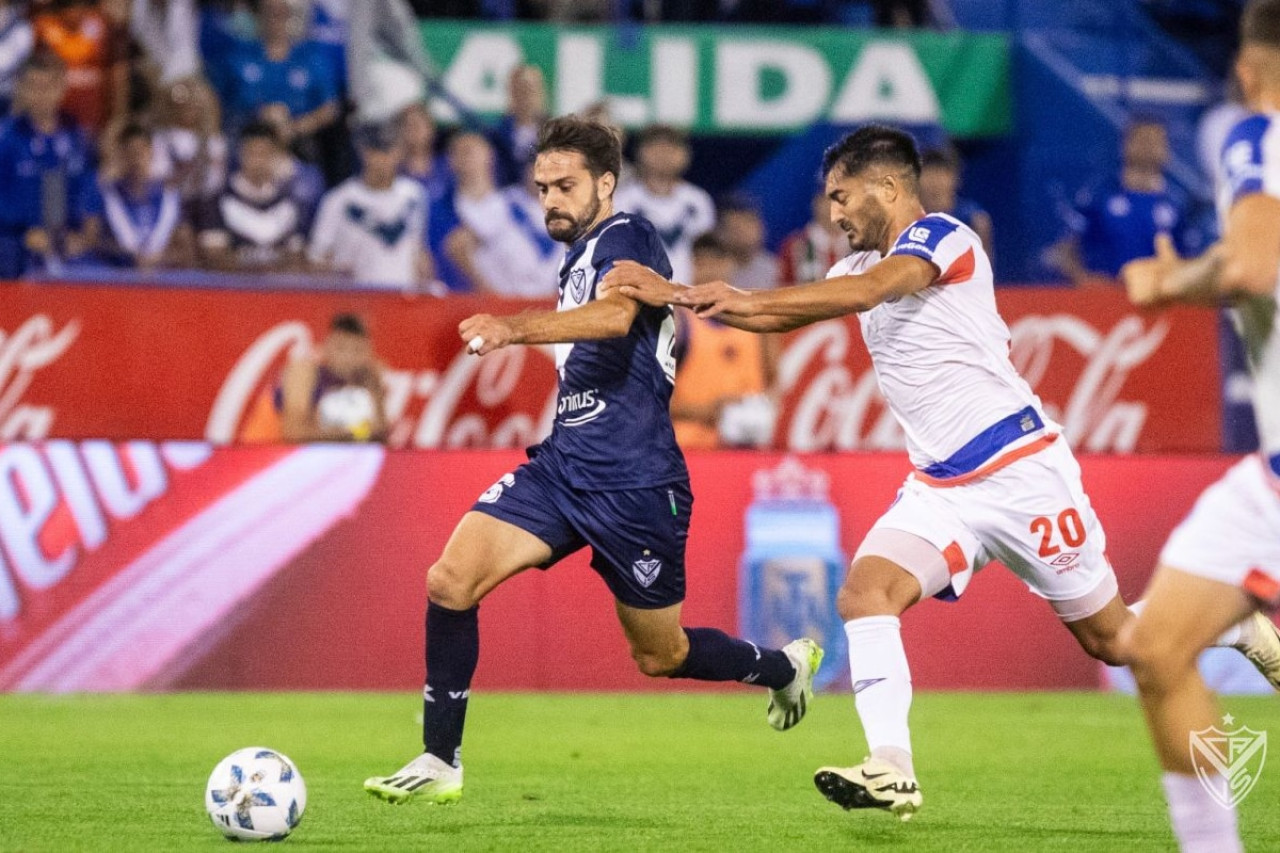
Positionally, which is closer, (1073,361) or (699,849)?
(699,849)

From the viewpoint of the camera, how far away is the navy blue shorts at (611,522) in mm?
7543

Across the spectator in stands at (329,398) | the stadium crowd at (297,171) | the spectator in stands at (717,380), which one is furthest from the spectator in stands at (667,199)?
the spectator in stands at (329,398)

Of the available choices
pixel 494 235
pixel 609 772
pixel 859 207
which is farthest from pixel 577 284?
pixel 494 235

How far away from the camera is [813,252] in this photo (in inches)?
604

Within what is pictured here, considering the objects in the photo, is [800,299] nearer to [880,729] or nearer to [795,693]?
[880,729]

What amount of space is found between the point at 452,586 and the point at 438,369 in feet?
22.4

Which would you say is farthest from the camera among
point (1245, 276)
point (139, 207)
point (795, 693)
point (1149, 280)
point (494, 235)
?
point (494, 235)

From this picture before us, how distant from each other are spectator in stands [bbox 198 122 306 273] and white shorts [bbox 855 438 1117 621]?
779 cm

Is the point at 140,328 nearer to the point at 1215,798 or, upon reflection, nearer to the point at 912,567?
the point at 912,567

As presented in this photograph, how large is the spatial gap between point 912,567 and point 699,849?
4.30 ft

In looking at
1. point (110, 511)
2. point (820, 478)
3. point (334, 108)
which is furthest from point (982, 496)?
point (334, 108)

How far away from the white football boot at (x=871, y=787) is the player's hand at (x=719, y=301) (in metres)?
1.52

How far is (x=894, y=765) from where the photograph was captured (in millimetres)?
6684

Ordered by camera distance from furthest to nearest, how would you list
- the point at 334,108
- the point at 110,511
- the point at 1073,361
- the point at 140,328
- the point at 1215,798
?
the point at 334,108, the point at 1073,361, the point at 140,328, the point at 110,511, the point at 1215,798
